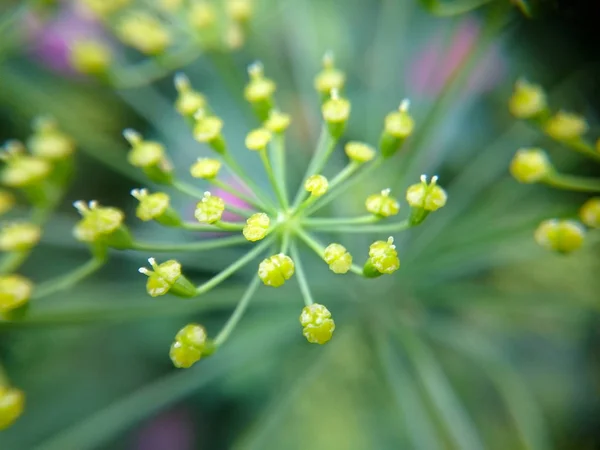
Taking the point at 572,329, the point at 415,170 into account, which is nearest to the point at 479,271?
the point at 572,329

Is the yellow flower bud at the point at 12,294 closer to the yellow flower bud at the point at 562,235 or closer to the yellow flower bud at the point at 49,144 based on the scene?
the yellow flower bud at the point at 49,144

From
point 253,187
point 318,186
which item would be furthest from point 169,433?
point 318,186

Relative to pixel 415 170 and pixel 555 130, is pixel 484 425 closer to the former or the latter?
pixel 415 170

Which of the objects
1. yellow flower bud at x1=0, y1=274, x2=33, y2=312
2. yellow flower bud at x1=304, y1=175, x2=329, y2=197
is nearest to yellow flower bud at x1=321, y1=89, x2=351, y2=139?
yellow flower bud at x1=304, y1=175, x2=329, y2=197

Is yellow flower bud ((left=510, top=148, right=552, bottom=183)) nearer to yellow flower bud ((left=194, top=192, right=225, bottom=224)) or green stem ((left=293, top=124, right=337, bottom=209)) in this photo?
green stem ((left=293, top=124, right=337, bottom=209))

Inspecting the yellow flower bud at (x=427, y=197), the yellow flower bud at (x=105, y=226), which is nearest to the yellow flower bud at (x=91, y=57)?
the yellow flower bud at (x=105, y=226)

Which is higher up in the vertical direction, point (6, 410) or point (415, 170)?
point (415, 170)

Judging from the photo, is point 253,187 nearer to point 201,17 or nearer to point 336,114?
point 336,114
